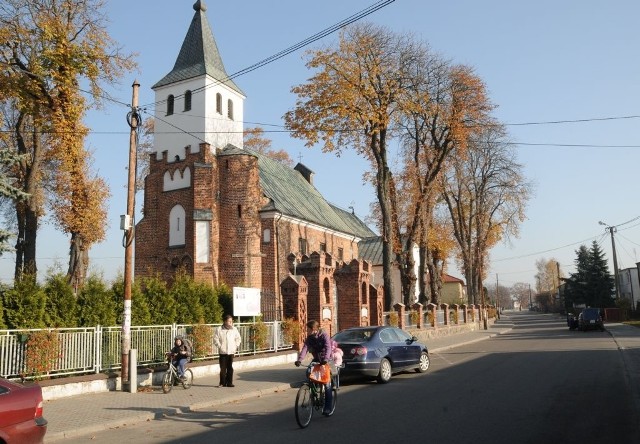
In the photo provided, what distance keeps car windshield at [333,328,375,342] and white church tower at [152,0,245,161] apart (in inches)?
708

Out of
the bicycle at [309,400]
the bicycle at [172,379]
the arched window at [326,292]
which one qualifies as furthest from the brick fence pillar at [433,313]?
the bicycle at [309,400]

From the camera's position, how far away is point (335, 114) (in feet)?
87.9

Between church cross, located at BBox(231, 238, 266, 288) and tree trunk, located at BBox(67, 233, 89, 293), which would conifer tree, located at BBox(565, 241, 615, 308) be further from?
tree trunk, located at BBox(67, 233, 89, 293)

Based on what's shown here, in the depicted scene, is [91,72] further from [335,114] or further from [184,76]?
[335,114]

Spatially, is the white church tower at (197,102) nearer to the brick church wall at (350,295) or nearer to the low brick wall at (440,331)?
the brick church wall at (350,295)

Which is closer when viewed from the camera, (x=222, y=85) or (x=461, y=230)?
(x=222, y=85)

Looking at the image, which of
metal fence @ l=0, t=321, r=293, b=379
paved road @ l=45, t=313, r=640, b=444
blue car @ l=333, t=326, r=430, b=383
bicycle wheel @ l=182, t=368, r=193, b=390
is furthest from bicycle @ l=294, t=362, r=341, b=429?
metal fence @ l=0, t=321, r=293, b=379

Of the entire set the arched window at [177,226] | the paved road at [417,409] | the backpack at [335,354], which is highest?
the arched window at [177,226]

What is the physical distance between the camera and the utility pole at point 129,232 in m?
13.0

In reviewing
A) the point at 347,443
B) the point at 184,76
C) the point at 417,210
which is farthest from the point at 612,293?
the point at 347,443

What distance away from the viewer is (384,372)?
1400 cm

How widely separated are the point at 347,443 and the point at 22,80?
2010 centimetres

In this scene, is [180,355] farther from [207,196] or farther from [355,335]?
[207,196]

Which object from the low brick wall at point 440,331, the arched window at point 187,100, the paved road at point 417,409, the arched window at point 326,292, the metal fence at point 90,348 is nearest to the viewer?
the paved road at point 417,409
